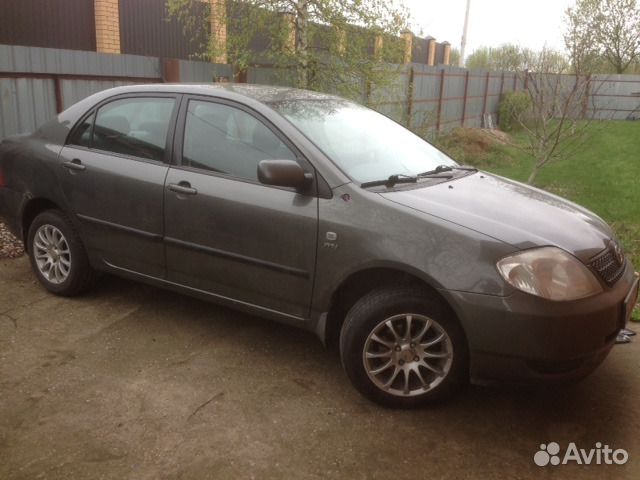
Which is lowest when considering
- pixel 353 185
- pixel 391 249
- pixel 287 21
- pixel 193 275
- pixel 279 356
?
pixel 279 356

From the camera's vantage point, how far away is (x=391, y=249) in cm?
309

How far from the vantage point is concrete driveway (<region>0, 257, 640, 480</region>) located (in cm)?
278

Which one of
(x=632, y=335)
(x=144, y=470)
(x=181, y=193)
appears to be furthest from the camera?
(x=632, y=335)

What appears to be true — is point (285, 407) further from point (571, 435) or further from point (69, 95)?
point (69, 95)

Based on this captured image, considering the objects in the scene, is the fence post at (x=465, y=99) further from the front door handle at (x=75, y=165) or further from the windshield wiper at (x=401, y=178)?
the front door handle at (x=75, y=165)

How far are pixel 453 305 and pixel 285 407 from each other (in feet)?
3.47

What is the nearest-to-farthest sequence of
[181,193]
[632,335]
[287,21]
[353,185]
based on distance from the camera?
[353,185]
[181,193]
[632,335]
[287,21]

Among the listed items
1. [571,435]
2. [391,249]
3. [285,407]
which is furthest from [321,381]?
[571,435]

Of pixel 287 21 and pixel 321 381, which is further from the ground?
pixel 287 21

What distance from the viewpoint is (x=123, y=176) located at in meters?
4.07

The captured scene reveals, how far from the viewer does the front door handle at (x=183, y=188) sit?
376 cm

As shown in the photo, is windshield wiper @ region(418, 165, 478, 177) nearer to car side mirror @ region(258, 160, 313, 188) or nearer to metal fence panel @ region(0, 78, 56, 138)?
car side mirror @ region(258, 160, 313, 188)

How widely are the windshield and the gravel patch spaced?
3380 mm

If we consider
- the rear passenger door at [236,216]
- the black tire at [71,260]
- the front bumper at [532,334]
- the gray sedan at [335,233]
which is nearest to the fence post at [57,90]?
the gray sedan at [335,233]
